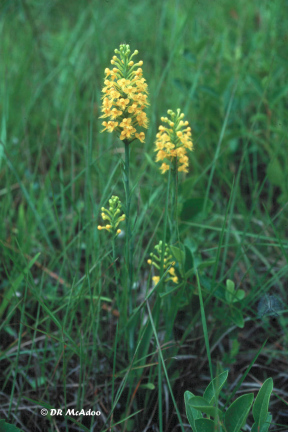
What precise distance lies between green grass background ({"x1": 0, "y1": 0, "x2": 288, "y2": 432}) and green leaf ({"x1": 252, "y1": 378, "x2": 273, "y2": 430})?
0.15m

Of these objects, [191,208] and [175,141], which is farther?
[191,208]

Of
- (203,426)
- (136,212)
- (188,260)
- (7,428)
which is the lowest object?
(7,428)

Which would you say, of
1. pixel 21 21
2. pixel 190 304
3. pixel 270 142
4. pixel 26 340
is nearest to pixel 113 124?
pixel 190 304

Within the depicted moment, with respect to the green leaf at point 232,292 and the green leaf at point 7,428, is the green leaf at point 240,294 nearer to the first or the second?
the green leaf at point 232,292

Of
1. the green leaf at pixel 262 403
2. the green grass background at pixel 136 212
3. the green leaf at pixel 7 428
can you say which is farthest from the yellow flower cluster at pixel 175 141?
the green leaf at pixel 7 428

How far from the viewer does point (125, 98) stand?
1.35 m

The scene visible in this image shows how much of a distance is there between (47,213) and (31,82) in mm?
1020

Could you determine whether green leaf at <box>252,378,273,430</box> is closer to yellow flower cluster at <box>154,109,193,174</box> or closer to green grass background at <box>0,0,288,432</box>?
green grass background at <box>0,0,288,432</box>

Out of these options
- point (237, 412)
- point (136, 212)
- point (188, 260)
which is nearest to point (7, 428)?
point (237, 412)

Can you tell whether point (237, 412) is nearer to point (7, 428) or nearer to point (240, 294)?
A: point (240, 294)

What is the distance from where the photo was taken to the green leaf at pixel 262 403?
1.18 m

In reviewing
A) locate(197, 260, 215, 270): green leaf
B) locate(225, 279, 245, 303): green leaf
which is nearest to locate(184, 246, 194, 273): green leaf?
locate(197, 260, 215, 270): green leaf

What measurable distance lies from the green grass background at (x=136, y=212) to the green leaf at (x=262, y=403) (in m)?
0.15

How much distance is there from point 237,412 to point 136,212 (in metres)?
0.95
